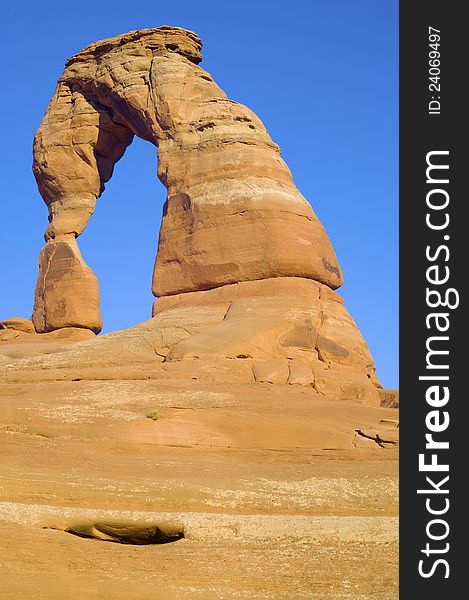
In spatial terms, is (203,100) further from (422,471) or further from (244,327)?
(422,471)

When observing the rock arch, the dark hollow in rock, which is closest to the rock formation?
the rock arch

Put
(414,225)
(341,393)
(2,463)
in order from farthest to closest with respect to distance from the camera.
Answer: (341,393) → (2,463) → (414,225)

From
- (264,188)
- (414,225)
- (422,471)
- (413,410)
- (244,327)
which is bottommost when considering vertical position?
(422,471)

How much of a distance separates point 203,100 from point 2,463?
54.3 ft

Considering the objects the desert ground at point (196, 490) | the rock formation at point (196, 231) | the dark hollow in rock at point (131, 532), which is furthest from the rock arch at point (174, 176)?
the dark hollow in rock at point (131, 532)

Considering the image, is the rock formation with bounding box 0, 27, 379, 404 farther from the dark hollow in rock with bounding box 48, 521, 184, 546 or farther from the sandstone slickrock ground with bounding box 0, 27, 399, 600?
the dark hollow in rock with bounding box 48, 521, 184, 546

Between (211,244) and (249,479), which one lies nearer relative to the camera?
(249,479)

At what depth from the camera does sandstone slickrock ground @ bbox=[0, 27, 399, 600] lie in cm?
1116

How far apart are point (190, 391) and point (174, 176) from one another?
32.8 ft

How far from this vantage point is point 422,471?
9.45 metres

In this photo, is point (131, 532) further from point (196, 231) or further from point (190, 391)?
point (196, 231)

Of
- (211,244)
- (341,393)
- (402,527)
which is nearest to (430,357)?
(402,527)

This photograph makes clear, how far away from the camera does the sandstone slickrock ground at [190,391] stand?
11.2m

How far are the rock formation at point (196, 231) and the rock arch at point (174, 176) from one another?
0.14 ft
